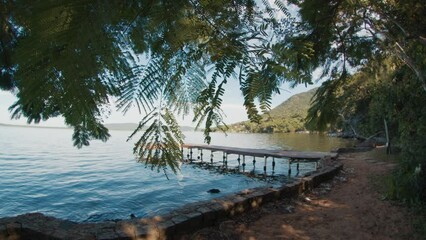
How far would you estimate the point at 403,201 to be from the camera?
28.7 feet

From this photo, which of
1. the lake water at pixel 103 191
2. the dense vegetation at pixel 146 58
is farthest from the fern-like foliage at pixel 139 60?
the lake water at pixel 103 191

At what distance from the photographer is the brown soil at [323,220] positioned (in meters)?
6.62

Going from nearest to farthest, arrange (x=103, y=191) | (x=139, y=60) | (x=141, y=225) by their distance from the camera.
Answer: (x=139, y=60) < (x=141, y=225) < (x=103, y=191)

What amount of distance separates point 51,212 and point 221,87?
1582 cm

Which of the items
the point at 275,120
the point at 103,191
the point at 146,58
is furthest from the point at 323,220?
the point at 103,191

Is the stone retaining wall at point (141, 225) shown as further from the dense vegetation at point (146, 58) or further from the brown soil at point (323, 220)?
the dense vegetation at point (146, 58)

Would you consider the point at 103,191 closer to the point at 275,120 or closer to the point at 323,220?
the point at 323,220

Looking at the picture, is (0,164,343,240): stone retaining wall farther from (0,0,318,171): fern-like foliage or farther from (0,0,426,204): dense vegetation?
(0,0,318,171): fern-like foliage

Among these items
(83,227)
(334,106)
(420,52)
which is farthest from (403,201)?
(83,227)

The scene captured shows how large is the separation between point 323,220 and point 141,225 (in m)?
4.39

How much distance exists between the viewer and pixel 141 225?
603 centimetres

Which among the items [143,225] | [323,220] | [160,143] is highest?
[160,143]

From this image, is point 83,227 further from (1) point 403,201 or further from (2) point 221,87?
(1) point 403,201

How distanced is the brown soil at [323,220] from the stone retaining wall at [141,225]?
A: 250 millimetres
